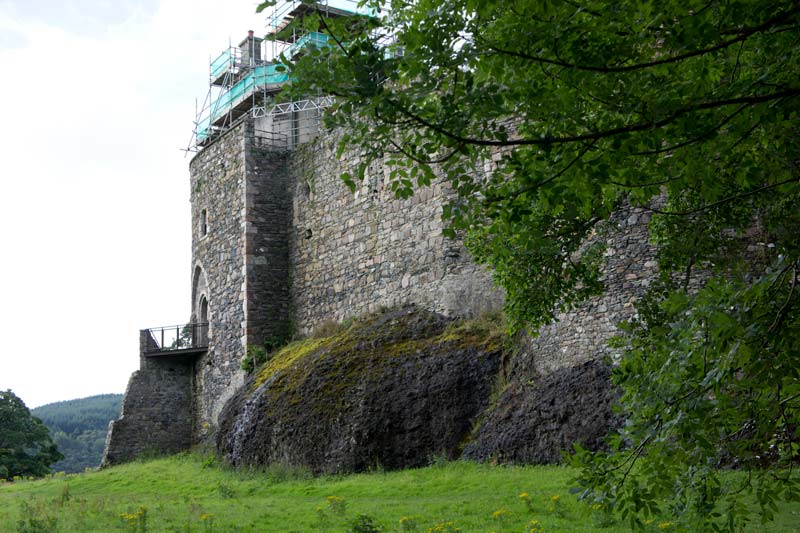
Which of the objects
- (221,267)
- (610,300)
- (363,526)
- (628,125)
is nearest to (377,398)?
(610,300)

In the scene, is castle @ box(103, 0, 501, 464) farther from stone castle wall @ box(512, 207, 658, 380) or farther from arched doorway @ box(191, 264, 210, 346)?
stone castle wall @ box(512, 207, 658, 380)

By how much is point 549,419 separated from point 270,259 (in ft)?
33.2

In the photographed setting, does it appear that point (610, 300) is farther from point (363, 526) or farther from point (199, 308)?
point (199, 308)

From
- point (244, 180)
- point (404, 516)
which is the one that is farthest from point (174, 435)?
point (404, 516)

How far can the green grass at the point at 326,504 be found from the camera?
945 cm

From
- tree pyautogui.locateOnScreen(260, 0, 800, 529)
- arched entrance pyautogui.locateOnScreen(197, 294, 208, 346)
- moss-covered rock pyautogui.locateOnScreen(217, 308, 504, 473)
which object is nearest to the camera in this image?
tree pyautogui.locateOnScreen(260, 0, 800, 529)

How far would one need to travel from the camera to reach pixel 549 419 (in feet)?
41.3

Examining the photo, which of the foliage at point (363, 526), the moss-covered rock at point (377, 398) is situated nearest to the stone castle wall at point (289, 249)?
the moss-covered rock at point (377, 398)

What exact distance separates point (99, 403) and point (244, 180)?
5398 cm

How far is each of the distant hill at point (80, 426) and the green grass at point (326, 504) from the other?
115ft

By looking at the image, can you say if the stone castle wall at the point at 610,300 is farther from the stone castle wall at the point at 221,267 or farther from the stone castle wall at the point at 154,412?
the stone castle wall at the point at 154,412

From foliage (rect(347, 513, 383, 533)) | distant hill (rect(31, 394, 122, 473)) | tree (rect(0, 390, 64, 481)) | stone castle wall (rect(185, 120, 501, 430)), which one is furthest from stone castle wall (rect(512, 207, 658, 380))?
distant hill (rect(31, 394, 122, 473))

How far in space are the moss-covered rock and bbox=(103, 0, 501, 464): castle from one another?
963mm

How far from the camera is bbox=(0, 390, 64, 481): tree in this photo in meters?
27.2
